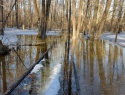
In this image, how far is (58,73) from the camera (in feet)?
16.3

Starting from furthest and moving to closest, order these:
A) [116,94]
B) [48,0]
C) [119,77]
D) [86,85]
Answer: [48,0] → [119,77] → [86,85] → [116,94]

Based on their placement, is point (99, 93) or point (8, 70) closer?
point (99, 93)

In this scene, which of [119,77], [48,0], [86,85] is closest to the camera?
[86,85]

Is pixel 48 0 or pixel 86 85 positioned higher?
pixel 48 0

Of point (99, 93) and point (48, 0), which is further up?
point (48, 0)

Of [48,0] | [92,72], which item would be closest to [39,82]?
[92,72]

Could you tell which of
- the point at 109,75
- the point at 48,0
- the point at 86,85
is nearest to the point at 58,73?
the point at 86,85

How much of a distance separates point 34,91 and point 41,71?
1.65 meters

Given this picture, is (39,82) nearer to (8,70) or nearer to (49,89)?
(49,89)

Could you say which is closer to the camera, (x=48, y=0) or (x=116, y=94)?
(x=116, y=94)

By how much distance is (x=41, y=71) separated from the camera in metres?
5.17

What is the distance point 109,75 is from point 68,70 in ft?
5.02

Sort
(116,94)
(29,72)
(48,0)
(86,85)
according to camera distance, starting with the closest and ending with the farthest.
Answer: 1. (116,94)
2. (86,85)
3. (29,72)
4. (48,0)

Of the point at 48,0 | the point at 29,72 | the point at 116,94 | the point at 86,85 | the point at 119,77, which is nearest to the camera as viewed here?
the point at 116,94
